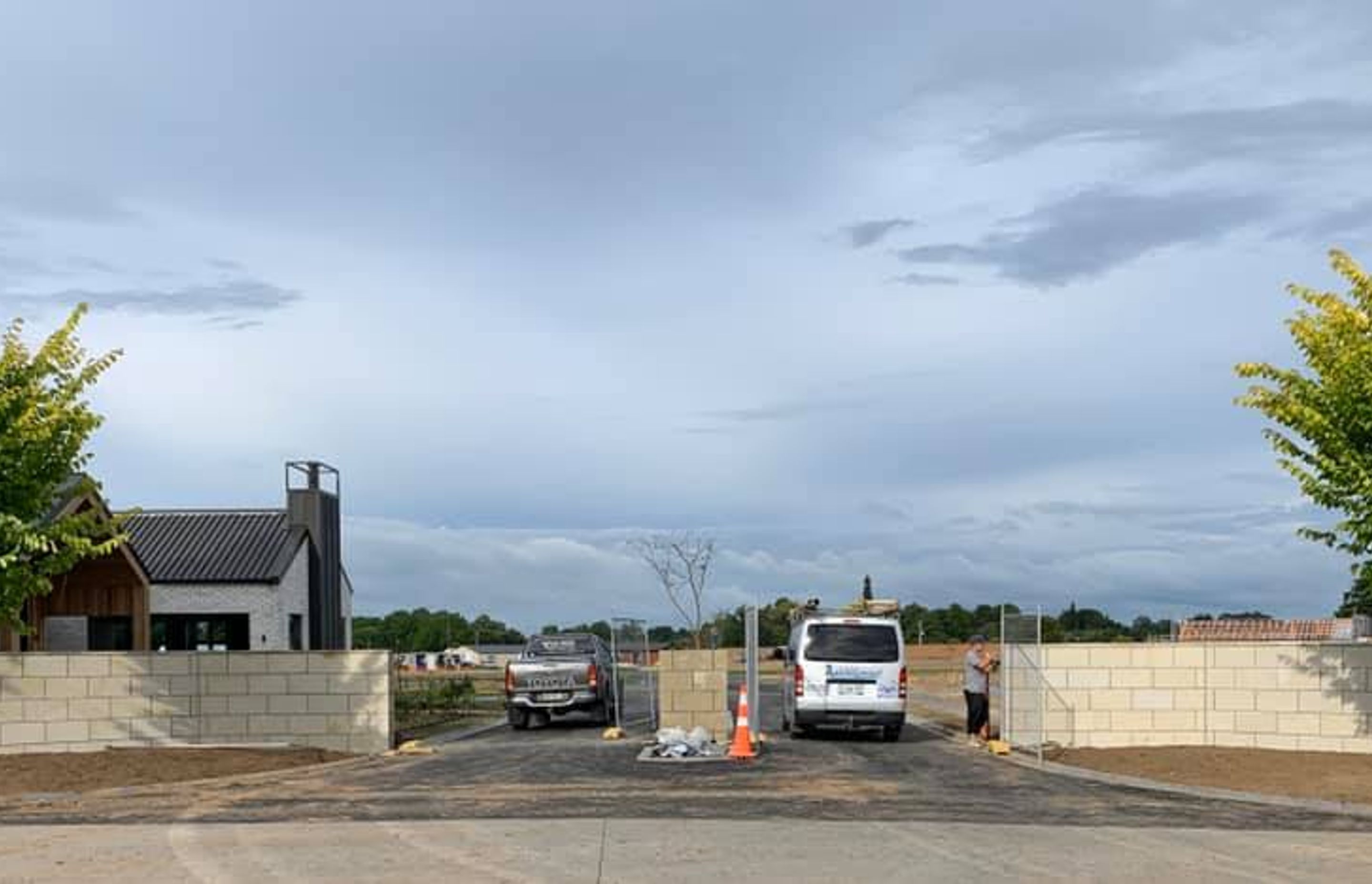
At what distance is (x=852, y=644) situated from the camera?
26500 mm

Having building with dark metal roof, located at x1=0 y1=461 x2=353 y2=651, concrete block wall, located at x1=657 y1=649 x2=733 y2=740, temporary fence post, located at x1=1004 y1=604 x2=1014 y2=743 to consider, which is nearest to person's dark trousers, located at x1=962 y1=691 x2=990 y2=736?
temporary fence post, located at x1=1004 y1=604 x2=1014 y2=743

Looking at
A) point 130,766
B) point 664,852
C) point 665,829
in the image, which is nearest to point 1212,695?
point 665,829

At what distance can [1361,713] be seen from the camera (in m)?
22.0

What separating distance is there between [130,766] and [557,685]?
10.7 metres

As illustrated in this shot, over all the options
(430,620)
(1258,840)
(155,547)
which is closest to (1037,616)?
(1258,840)

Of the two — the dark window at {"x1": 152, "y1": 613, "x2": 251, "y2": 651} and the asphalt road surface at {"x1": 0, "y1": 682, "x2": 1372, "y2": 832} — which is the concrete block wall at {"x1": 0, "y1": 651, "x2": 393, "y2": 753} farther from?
the dark window at {"x1": 152, "y1": 613, "x2": 251, "y2": 651}

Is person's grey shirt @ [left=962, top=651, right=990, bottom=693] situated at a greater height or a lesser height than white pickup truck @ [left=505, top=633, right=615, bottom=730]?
greater

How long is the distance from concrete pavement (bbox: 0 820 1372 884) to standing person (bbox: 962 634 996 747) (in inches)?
420

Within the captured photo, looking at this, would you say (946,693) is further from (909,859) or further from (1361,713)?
(909,859)

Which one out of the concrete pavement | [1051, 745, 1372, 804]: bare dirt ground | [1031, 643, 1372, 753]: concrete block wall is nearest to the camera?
the concrete pavement

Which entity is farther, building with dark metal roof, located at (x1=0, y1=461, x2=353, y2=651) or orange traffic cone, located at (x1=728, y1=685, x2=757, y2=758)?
building with dark metal roof, located at (x1=0, y1=461, x2=353, y2=651)

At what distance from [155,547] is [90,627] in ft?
16.4

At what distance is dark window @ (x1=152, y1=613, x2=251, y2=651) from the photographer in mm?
38281

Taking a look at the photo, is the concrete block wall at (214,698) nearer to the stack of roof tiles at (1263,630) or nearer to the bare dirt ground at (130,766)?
the bare dirt ground at (130,766)
